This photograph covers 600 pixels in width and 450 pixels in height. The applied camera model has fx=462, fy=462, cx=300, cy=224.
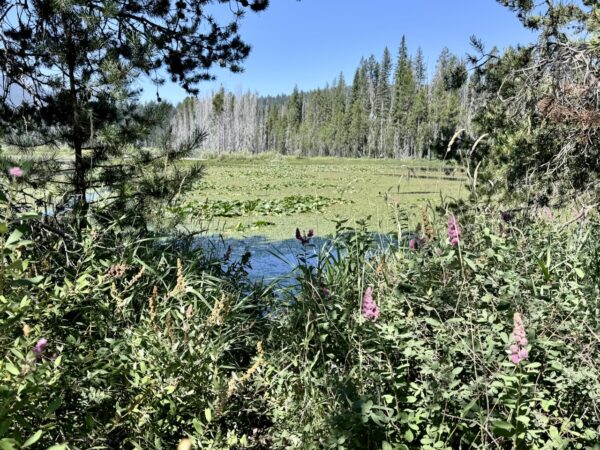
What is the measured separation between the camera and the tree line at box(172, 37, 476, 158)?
5153 centimetres

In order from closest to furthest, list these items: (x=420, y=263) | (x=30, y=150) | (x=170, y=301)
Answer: (x=420, y=263) → (x=170, y=301) → (x=30, y=150)

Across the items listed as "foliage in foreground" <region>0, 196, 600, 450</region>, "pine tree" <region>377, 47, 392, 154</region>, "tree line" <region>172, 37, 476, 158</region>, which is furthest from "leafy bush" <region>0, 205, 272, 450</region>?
"pine tree" <region>377, 47, 392, 154</region>

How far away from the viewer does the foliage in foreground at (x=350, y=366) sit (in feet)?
4.75

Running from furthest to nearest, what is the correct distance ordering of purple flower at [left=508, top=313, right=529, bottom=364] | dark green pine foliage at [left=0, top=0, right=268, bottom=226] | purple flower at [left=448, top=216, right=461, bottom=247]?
dark green pine foliage at [left=0, top=0, right=268, bottom=226]
purple flower at [left=448, top=216, right=461, bottom=247]
purple flower at [left=508, top=313, right=529, bottom=364]

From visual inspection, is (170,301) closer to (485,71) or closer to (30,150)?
(30,150)

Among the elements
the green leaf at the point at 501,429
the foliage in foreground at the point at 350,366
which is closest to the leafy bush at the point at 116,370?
the foliage in foreground at the point at 350,366

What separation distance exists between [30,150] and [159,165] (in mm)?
833

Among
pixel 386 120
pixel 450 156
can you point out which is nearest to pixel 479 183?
pixel 450 156

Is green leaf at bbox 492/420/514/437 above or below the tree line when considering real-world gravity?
below

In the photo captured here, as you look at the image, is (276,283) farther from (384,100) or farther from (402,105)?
(384,100)

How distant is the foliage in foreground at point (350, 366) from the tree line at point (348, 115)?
122ft

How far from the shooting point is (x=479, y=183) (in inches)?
155

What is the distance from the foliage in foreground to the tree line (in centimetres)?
3729

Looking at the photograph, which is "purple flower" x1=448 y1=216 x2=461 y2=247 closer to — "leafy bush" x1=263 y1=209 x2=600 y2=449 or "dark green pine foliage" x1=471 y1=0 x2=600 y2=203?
"leafy bush" x1=263 y1=209 x2=600 y2=449
